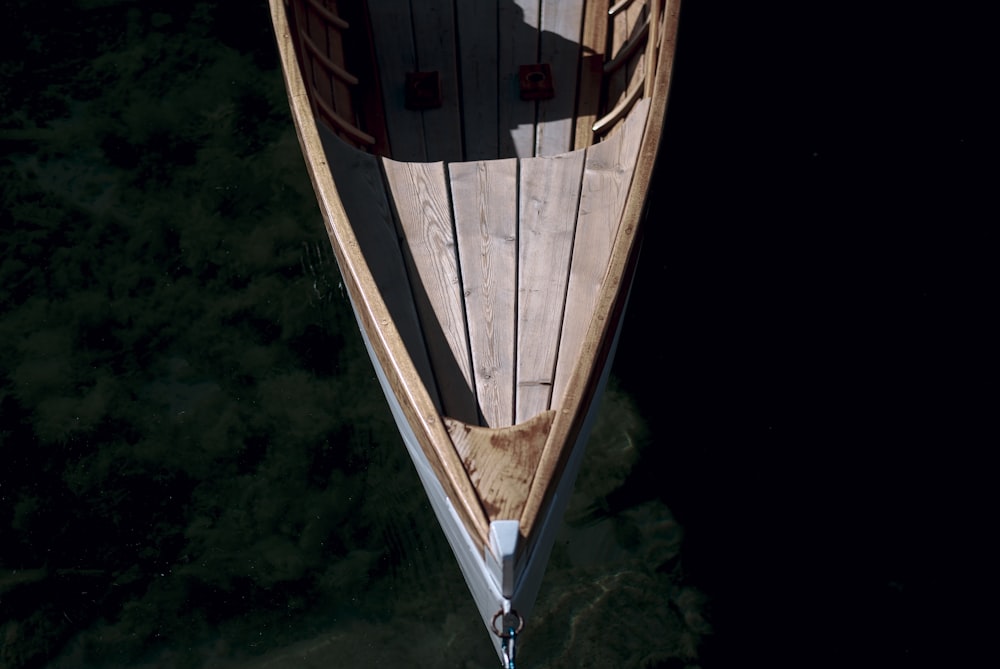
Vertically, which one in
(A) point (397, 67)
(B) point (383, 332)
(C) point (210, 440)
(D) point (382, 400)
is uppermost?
(A) point (397, 67)

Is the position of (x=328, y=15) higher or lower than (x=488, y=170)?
higher

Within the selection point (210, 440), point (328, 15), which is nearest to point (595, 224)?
point (328, 15)

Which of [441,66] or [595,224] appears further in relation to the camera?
[441,66]

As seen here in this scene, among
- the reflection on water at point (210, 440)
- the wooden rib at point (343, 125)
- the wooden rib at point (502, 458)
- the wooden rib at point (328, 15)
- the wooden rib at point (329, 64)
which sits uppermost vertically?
the wooden rib at point (328, 15)

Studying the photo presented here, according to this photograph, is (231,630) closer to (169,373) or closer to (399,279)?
(169,373)

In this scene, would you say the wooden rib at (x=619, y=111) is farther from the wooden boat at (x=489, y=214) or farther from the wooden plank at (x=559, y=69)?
the wooden plank at (x=559, y=69)

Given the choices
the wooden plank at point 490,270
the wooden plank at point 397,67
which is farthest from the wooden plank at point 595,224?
the wooden plank at point 397,67

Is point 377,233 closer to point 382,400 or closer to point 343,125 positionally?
point 343,125
